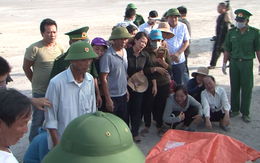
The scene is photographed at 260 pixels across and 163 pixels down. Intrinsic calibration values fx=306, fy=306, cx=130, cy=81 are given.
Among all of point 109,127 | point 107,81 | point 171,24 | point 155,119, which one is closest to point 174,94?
point 155,119

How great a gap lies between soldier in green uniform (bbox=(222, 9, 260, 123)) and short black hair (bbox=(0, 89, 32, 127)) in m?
4.17

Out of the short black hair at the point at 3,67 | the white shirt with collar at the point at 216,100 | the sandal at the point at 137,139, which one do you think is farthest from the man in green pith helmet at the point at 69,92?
the white shirt with collar at the point at 216,100

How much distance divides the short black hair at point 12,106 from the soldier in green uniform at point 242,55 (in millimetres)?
4169

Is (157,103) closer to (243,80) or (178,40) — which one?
(178,40)

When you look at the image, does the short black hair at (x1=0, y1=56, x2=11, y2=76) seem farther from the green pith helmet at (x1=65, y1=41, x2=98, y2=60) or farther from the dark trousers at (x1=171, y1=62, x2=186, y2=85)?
the dark trousers at (x1=171, y1=62, x2=186, y2=85)

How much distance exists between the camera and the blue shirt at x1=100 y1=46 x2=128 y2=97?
158 inches

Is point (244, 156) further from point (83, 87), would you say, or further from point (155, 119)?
point (83, 87)

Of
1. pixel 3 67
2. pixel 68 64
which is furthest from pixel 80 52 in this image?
pixel 3 67

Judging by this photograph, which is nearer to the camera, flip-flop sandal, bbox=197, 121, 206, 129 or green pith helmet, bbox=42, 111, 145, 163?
green pith helmet, bbox=42, 111, 145, 163

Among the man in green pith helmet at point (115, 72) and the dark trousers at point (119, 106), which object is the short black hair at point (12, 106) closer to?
the man in green pith helmet at point (115, 72)

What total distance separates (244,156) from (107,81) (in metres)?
2.00

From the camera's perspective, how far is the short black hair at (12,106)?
183cm

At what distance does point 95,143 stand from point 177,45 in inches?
178

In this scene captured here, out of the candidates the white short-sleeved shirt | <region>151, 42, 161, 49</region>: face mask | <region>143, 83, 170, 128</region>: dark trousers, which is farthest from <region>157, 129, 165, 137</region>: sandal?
the white short-sleeved shirt
